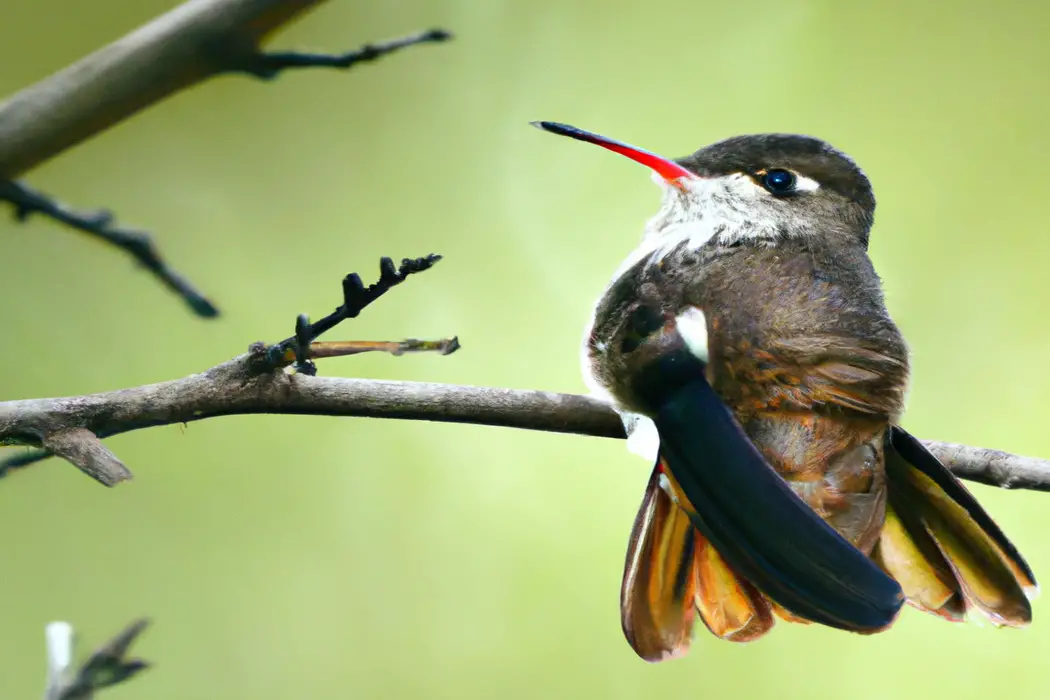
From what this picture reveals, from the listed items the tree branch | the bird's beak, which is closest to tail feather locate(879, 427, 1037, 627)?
the tree branch

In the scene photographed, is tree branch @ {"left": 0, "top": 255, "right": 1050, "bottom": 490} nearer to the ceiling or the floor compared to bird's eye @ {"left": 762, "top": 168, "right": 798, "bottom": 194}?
nearer to the floor

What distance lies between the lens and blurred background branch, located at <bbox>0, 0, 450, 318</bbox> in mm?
636

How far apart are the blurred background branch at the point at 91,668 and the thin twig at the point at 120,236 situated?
0.34 m

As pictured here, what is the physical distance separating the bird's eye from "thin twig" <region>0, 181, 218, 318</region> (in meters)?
0.80

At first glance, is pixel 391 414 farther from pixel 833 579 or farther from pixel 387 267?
pixel 833 579

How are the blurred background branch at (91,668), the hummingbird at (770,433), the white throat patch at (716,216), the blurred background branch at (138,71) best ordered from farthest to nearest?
the white throat patch at (716,216) → the hummingbird at (770,433) → the blurred background branch at (91,668) → the blurred background branch at (138,71)

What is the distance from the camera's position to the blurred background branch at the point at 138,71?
636mm

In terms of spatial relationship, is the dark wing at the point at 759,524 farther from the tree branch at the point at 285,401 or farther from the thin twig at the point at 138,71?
the thin twig at the point at 138,71

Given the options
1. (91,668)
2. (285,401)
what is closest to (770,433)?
(285,401)

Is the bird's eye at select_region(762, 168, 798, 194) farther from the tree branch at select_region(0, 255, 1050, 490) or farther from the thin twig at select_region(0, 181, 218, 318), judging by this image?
the thin twig at select_region(0, 181, 218, 318)

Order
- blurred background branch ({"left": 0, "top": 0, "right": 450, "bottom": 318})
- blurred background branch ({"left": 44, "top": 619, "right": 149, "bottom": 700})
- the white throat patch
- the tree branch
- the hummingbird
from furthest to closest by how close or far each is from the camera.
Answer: the white throat patch, the hummingbird, the tree branch, blurred background branch ({"left": 44, "top": 619, "right": 149, "bottom": 700}), blurred background branch ({"left": 0, "top": 0, "right": 450, "bottom": 318})

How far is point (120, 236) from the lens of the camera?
0.99 metres

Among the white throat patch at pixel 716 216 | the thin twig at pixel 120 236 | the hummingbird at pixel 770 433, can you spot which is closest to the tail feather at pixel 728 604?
the hummingbird at pixel 770 433

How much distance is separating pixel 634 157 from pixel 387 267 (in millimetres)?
575
